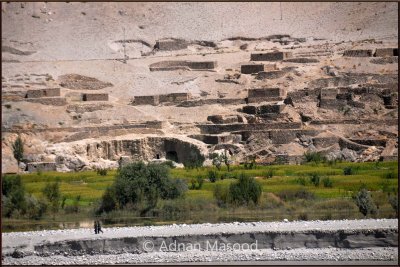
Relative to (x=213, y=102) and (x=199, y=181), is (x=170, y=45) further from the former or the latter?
(x=199, y=181)

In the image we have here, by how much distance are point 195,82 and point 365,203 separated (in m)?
40.2

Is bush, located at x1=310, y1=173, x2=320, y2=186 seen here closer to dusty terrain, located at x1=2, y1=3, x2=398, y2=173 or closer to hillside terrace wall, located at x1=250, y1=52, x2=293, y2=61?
dusty terrain, located at x1=2, y1=3, x2=398, y2=173

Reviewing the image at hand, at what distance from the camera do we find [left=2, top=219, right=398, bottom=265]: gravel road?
88.3 feet

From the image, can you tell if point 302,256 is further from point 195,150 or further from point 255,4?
point 255,4

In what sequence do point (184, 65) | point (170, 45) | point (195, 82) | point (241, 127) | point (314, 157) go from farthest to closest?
point (170, 45)
point (184, 65)
point (195, 82)
point (241, 127)
point (314, 157)

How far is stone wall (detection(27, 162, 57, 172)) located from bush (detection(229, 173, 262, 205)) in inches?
697

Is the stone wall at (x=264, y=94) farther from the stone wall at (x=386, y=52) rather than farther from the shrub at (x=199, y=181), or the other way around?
the shrub at (x=199, y=181)

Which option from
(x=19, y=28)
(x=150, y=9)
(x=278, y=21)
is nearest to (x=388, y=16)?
(x=278, y=21)

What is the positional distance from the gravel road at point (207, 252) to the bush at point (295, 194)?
16.0 feet

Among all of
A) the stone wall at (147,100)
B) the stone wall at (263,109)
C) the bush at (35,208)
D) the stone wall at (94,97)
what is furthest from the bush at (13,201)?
the stone wall at (94,97)

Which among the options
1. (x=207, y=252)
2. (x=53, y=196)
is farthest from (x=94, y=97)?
(x=207, y=252)

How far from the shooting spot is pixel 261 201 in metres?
33.5

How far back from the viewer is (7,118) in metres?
59.2

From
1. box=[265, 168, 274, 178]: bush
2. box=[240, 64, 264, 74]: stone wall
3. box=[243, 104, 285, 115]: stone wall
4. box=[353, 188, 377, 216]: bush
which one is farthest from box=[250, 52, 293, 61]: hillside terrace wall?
box=[353, 188, 377, 216]: bush
